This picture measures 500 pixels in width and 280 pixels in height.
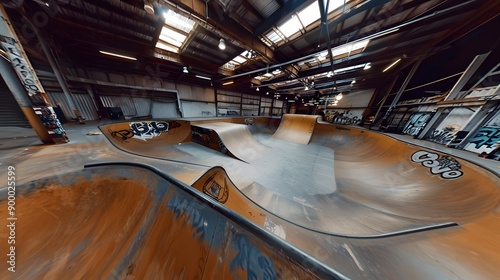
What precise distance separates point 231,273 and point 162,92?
1117 centimetres

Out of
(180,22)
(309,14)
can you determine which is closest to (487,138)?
(309,14)

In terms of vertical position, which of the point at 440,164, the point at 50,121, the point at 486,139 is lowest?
the point at 440,164

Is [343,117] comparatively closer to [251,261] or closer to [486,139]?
[486,139]

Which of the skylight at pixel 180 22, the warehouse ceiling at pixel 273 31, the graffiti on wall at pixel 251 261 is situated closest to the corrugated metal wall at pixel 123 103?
the warehouse ceiling at pixel 273 31

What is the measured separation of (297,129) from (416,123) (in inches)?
213

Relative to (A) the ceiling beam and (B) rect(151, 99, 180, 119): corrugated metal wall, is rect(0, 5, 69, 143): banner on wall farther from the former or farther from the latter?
(B) rect(151, 99, 180, 119): corrugated metal wall

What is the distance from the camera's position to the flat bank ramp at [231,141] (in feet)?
17.7

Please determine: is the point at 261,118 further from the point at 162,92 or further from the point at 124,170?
the point at 124,170

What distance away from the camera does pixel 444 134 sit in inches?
185

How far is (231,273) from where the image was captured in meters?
0.75

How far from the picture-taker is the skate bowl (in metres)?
0.76

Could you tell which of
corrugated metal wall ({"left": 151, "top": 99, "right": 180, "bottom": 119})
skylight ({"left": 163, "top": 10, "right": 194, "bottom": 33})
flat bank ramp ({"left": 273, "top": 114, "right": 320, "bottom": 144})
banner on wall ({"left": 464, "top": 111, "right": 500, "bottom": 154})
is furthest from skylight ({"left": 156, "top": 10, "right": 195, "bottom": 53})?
banner on wall ({"left": 464, "top": 111, "right": 500, "bottom": 154})

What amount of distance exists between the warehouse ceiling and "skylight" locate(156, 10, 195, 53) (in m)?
0.03

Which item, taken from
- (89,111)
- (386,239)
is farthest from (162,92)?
(386,239)
